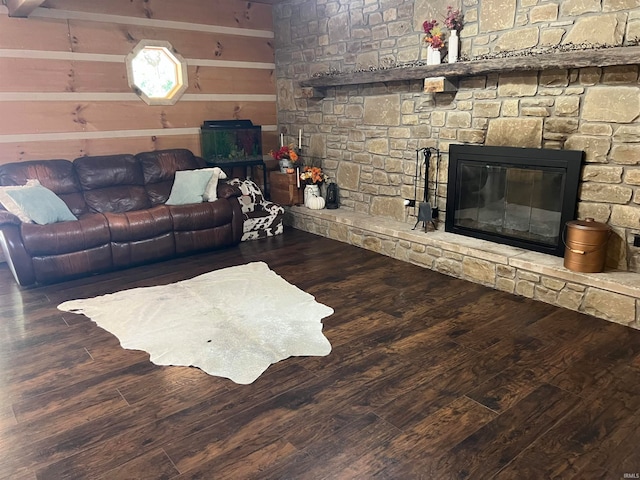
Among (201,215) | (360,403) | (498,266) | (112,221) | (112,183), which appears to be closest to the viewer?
(360,403)

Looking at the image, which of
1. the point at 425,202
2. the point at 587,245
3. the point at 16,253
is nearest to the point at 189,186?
the point at 16,253

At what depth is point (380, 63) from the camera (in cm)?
472

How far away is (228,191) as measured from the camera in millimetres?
4984

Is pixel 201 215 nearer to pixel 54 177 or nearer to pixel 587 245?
pixel 54 177

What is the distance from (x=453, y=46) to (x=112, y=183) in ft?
11.5

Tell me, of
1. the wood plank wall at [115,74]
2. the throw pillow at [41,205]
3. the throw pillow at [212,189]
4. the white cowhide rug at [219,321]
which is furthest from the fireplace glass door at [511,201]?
the throw pillow at [41,205]

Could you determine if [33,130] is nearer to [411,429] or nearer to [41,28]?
[41,28]

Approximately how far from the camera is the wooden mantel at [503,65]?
2971 mm

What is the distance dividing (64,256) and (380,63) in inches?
134

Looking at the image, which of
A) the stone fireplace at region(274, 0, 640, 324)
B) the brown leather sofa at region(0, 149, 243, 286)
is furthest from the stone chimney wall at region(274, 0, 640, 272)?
the brown leather sofa at region(0, 149, 243, 286)

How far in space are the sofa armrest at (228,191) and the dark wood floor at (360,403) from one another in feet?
6.67

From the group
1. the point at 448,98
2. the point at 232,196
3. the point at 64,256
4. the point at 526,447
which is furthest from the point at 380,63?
the point at 526,447

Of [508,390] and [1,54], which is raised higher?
[1,54]

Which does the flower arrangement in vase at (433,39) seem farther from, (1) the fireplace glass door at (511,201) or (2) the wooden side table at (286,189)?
(2) the wooden side table at (286,189)
